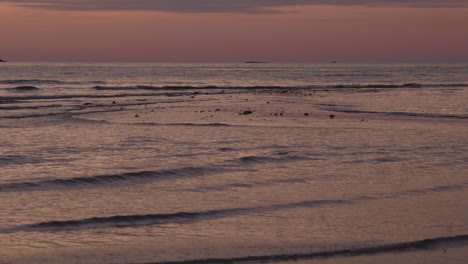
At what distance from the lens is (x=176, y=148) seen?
58.9 feet

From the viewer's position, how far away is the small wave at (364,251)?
784 centimetres

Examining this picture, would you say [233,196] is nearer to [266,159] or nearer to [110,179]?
[110,179]

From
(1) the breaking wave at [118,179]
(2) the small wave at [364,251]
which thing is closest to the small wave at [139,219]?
(2) the small wave at [364,251]

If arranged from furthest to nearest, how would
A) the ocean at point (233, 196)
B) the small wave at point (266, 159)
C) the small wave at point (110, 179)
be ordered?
1. the small wave at point (266, 159)
2. the small wave at point (110, 179)
3. the ocean at point (233, 196)

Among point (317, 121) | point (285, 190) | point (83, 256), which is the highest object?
point (317, 121)

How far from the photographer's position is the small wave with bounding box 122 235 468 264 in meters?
7.84

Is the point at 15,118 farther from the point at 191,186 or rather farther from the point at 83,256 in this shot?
the point at 83,256

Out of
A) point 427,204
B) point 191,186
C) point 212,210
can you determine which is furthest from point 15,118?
point 427,204

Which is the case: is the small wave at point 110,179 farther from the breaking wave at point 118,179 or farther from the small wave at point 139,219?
the small wave at point 139,219

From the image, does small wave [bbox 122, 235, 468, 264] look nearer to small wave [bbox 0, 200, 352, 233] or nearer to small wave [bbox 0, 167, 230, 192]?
small wave [bbox 0, 200, 352, 233]

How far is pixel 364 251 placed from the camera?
27.1 feet

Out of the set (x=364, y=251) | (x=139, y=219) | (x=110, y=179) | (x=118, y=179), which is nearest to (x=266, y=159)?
(x=118, y=179)

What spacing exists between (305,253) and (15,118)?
965 inches

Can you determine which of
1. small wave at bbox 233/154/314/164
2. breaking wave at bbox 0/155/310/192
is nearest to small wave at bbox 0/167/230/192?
breaking wave at bbox 0/155/310/192
